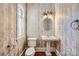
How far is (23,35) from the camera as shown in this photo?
1403mm

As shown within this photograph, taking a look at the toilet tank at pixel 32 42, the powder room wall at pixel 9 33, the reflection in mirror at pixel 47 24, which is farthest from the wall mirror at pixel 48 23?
the powder room wall at pixel 9 33

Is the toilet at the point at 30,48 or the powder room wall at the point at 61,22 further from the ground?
the powder room wall at the point at 61,22

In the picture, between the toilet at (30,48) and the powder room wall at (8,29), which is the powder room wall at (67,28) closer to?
A: the toilet at (30,48)

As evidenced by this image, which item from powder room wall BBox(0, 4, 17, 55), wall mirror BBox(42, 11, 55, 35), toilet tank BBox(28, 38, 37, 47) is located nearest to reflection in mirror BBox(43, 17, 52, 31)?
wall mirror BBox(42, 11, 55, 35)

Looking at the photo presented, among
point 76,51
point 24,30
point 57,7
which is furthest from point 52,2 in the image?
point 76,51

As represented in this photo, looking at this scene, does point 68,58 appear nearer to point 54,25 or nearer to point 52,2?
point 54,25

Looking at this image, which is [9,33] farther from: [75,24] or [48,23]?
[75,24]

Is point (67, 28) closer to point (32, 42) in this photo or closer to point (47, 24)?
point (47, 24)

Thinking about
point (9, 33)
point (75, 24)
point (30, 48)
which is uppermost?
point (75, 24)

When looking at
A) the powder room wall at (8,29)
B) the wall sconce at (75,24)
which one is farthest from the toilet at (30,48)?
the wall sconce at (75,24)

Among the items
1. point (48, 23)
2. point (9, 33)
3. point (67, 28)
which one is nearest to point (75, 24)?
point (67, 28)

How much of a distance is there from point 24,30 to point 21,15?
0.57 feet

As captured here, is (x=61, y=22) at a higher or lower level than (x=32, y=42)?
higher

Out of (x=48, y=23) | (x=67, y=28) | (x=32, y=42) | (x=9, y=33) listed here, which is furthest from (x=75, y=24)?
(x=9, y=33)
